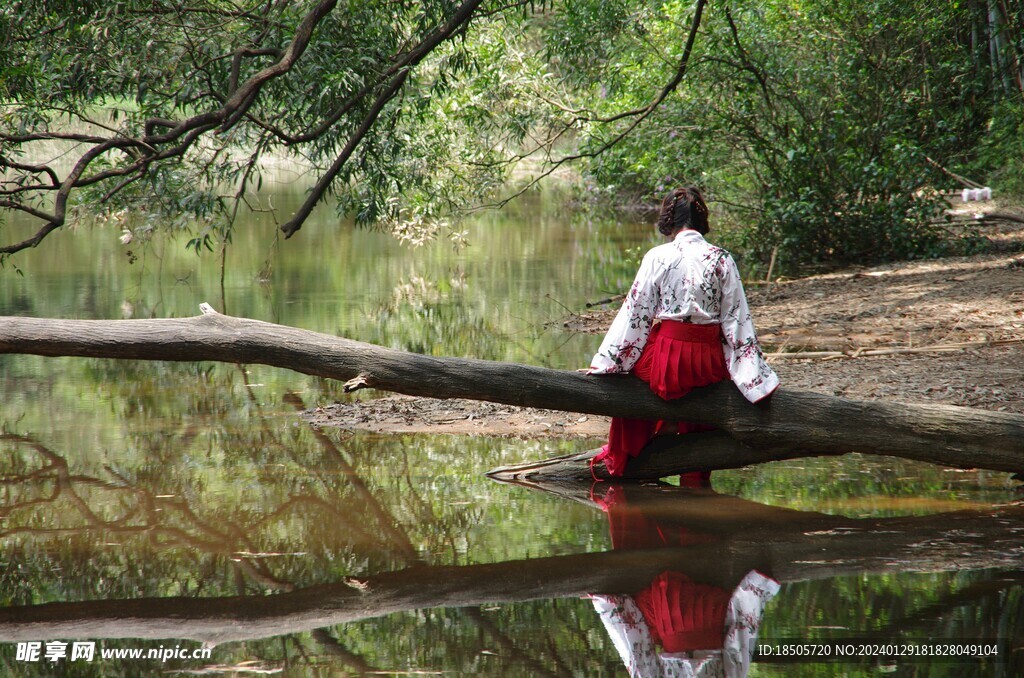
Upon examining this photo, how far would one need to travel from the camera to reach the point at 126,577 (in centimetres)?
462

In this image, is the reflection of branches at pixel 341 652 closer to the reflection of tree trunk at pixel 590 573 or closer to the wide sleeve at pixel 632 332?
the reflection of tree trunk at pixel 590 573

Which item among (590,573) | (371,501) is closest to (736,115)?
(371,501)

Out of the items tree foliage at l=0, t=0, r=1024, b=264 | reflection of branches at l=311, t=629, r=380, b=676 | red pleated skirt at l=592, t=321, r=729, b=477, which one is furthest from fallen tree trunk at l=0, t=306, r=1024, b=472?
tree foliage at l=0, t=0, r=1024, b=264

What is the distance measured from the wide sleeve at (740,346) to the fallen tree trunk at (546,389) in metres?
0.10

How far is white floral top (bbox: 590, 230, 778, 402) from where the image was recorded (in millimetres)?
5359

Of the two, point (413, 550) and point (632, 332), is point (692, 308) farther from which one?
point (413, 550)

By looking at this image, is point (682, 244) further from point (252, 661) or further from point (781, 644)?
point (252, 661)

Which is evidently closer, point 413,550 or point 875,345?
point 413,550

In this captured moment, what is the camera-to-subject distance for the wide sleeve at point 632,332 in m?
5.48

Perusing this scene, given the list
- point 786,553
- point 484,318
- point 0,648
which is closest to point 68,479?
point 0,648

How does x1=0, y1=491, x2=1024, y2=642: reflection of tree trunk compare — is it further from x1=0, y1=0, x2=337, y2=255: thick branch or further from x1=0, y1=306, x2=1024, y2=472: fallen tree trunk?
x1=0, y1=0, x2=337, y2=255: thick branch

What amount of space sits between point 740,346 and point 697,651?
2.07m

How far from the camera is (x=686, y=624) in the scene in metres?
3.96

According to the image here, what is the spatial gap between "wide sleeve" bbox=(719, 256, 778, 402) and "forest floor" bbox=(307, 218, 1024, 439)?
5.97ft
